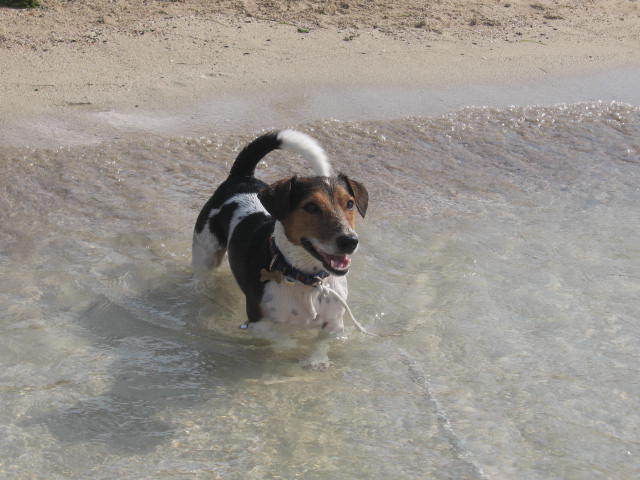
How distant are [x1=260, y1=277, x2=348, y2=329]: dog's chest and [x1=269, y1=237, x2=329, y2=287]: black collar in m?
0.08

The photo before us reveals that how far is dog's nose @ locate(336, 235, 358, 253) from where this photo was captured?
164 inches

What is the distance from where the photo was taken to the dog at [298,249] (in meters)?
4.32

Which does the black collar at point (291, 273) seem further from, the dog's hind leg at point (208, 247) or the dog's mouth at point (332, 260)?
the dog's hind leg at point (208, 247)

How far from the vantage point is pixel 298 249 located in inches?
175

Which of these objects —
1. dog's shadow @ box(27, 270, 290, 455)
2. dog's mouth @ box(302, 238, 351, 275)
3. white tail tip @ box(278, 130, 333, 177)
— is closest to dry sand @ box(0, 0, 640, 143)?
dog's shadow @ box(27, 270, 290, 455)

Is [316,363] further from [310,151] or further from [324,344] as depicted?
[310,151]

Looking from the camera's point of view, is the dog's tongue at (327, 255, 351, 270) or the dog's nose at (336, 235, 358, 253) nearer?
the dog's nose at (336, 235, 358, 253)

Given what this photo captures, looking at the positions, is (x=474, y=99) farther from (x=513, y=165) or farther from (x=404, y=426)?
(x=404, y=426)

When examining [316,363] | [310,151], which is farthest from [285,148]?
[316,363]

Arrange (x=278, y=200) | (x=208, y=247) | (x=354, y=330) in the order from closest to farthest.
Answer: (x=278, y=200)
(x=354, y=330)
(x=208, y=247)

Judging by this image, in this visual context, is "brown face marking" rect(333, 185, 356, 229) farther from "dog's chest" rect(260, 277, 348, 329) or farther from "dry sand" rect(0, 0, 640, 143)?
"dry sand" rect(0, 0, 640, 143)

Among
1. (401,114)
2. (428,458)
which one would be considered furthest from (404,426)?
(401,114)

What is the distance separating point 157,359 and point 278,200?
115cm

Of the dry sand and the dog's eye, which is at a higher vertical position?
the dog's eye
